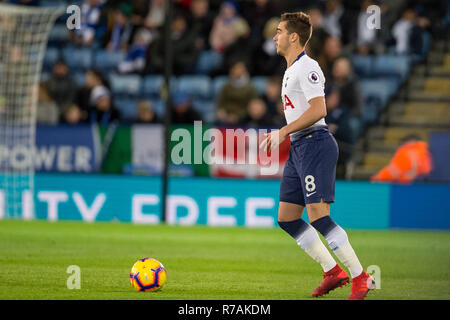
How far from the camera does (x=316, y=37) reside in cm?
1638

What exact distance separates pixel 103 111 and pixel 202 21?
3.33m

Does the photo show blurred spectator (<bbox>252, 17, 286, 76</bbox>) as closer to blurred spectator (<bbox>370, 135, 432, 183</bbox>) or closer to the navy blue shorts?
blurred spectator (<bbox>370, 135, 432, 183</bbox>)

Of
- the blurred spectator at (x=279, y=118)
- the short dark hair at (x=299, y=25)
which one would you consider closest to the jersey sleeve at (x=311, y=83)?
the short dark hair at (x=299, y=25)

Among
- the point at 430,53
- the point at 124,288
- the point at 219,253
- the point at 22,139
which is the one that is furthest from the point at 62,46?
the point at 124,288

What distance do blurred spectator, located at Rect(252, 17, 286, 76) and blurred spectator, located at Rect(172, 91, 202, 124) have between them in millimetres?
1926

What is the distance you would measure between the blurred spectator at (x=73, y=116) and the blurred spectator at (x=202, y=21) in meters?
3.28

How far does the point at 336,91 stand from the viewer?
15.4 m

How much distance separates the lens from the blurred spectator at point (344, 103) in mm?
14945

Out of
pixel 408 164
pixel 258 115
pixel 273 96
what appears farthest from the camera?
pixel 273 96

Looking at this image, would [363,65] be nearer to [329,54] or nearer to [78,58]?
[329,54]

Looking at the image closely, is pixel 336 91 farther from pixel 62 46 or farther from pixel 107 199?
pixel 62 46

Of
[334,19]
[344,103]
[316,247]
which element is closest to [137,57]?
[334,19]

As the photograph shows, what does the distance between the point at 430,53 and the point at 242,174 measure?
4.94m

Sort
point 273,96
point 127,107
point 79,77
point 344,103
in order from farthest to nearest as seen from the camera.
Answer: point 79,77, point 127,107, point 273,96, point 344,103
